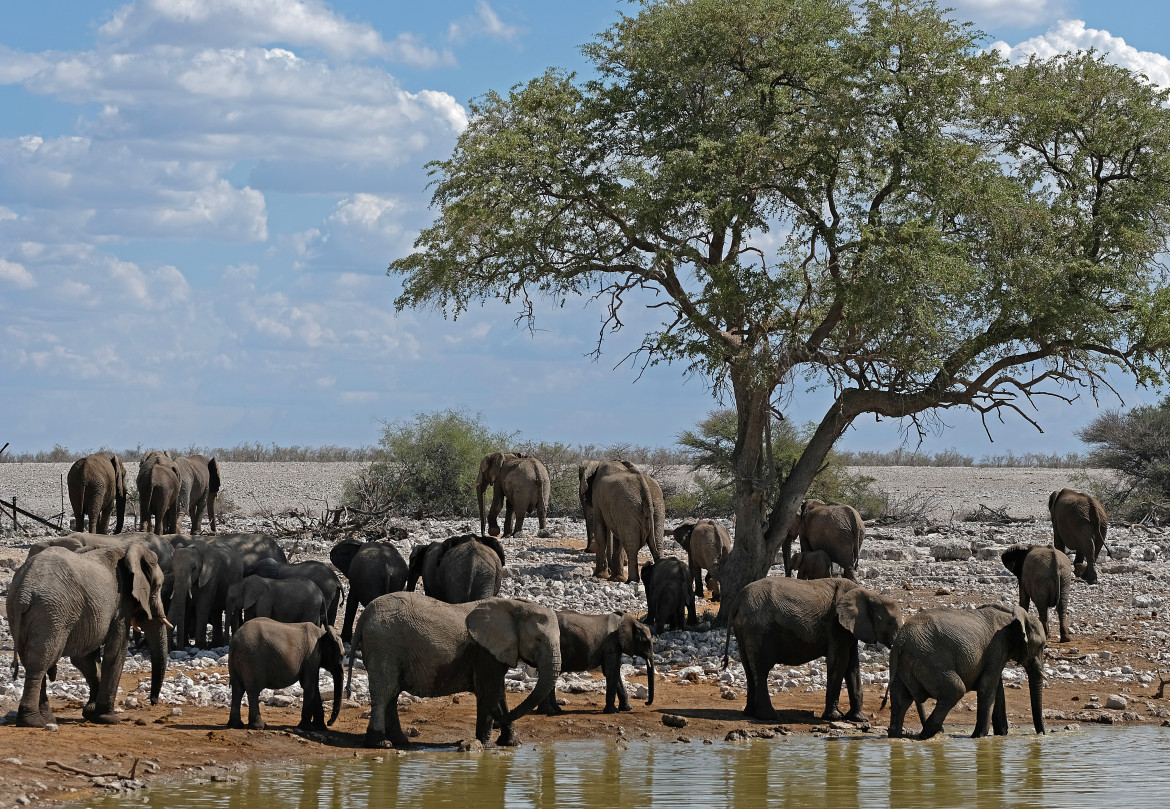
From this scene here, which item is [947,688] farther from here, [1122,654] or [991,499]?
[991,499]

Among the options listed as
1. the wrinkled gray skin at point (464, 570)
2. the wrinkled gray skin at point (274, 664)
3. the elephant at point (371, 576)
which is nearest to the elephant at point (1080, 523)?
the wrinkled gray skin at point (464, 570)

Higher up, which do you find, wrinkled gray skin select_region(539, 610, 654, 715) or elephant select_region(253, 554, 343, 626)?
elephant select_region(253, 554, 343, 626)

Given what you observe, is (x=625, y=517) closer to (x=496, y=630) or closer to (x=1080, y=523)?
(x=1080, y=523)

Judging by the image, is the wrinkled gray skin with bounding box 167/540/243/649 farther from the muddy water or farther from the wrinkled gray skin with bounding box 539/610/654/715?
the muddy water

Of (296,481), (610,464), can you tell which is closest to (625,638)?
(610,464)

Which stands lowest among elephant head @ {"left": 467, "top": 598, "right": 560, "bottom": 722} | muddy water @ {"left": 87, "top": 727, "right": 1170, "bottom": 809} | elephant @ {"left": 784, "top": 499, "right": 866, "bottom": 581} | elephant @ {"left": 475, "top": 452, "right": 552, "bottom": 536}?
muddy water @ {"left": 87, "top": 727, "right": 1170, "bottom": 809}

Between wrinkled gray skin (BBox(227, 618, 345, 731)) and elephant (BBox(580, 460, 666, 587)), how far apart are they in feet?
30.1

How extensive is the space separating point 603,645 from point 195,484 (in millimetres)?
15628

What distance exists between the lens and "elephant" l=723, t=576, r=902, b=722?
490 inches

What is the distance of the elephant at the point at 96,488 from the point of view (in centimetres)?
2336

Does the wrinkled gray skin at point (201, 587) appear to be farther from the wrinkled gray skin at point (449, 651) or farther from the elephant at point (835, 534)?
the elephant at point (835, 534)

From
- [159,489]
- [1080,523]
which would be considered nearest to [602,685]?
[1080,523]

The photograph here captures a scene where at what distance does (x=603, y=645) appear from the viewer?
12.5m

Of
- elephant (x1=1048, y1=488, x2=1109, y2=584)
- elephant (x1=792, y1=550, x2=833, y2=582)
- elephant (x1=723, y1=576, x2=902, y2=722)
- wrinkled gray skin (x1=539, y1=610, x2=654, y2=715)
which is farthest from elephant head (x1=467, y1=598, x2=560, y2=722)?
elephant (x1=1048, y1=488, x2=1109, y2=584)
